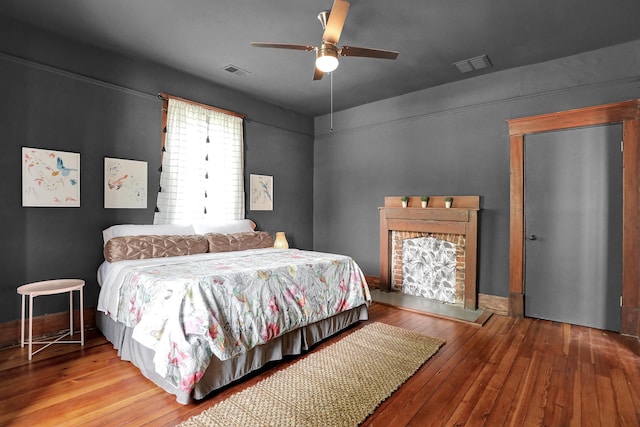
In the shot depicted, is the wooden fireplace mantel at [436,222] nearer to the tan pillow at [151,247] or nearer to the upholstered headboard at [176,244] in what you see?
the upholstered headboard at [176,244]

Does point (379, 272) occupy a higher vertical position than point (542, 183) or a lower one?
lower

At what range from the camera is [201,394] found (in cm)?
211

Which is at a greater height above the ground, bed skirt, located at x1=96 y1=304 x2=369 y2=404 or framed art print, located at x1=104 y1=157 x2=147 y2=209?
framed art print, located at x1=104 y1=157 x2=147 y2=209

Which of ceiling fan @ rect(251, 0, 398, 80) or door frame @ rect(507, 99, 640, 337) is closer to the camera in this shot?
ceiling fan @ rect(251, 0, 398, 80)

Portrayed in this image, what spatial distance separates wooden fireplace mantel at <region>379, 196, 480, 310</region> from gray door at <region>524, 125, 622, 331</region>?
580 millimetres

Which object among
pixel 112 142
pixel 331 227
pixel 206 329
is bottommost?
pixel 206 329

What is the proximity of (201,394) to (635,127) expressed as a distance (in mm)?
4566

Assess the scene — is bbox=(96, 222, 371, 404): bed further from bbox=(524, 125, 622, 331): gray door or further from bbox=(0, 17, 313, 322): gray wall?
bbox=(524, 125, 622, 331): gray door

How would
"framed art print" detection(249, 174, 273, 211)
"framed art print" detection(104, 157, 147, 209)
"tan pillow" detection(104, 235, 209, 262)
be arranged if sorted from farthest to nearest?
"framed art print" detection(249, 174, 273, 211) < "framed art print" detection(104, 157, 147, 209) < "tan pillow" detection(104, 235, 209, 262)

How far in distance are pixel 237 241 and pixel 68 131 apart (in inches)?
82.1

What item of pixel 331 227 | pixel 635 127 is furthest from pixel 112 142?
pixel 635 127

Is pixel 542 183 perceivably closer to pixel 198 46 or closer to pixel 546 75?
pixel 546 75

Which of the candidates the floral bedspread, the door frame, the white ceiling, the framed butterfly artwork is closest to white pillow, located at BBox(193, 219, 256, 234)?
the floral bedspread

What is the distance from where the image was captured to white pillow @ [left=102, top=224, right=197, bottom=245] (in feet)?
11.2
